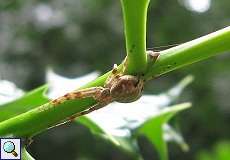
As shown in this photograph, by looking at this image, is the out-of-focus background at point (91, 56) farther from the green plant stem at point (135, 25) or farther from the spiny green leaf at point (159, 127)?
the green plant stem at point (135, 25)

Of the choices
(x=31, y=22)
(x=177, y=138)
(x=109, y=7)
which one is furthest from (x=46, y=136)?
(x=177, y=138)

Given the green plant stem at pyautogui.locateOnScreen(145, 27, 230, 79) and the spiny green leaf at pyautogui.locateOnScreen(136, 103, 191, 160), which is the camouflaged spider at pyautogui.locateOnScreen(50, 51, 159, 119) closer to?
the green plant stem at pyautogui.locateOnScreen(145, 27, 230, 79)

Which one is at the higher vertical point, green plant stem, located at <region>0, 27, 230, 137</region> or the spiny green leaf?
the spiny green leaf

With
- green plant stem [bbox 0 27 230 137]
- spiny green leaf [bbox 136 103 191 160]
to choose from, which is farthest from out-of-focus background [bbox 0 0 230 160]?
green plant stem [bbox 0 27 230 137]

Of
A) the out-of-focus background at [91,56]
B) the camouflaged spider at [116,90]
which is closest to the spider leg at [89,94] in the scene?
the camouflaged spider at [116,90]

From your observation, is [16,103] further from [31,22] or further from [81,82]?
[31,22]

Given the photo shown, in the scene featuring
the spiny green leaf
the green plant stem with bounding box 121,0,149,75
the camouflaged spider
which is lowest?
the camouflaged spider

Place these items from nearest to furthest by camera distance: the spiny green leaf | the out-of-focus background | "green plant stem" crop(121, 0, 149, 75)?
"green plant stem" crop(121, 0, 149, 75)
the spiny green leaf
the out-of-focus background

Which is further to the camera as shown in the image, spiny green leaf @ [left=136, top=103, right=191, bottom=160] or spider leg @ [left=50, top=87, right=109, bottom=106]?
spiny green leaf @ [left=136, top=103, right=191, bottom=160]
